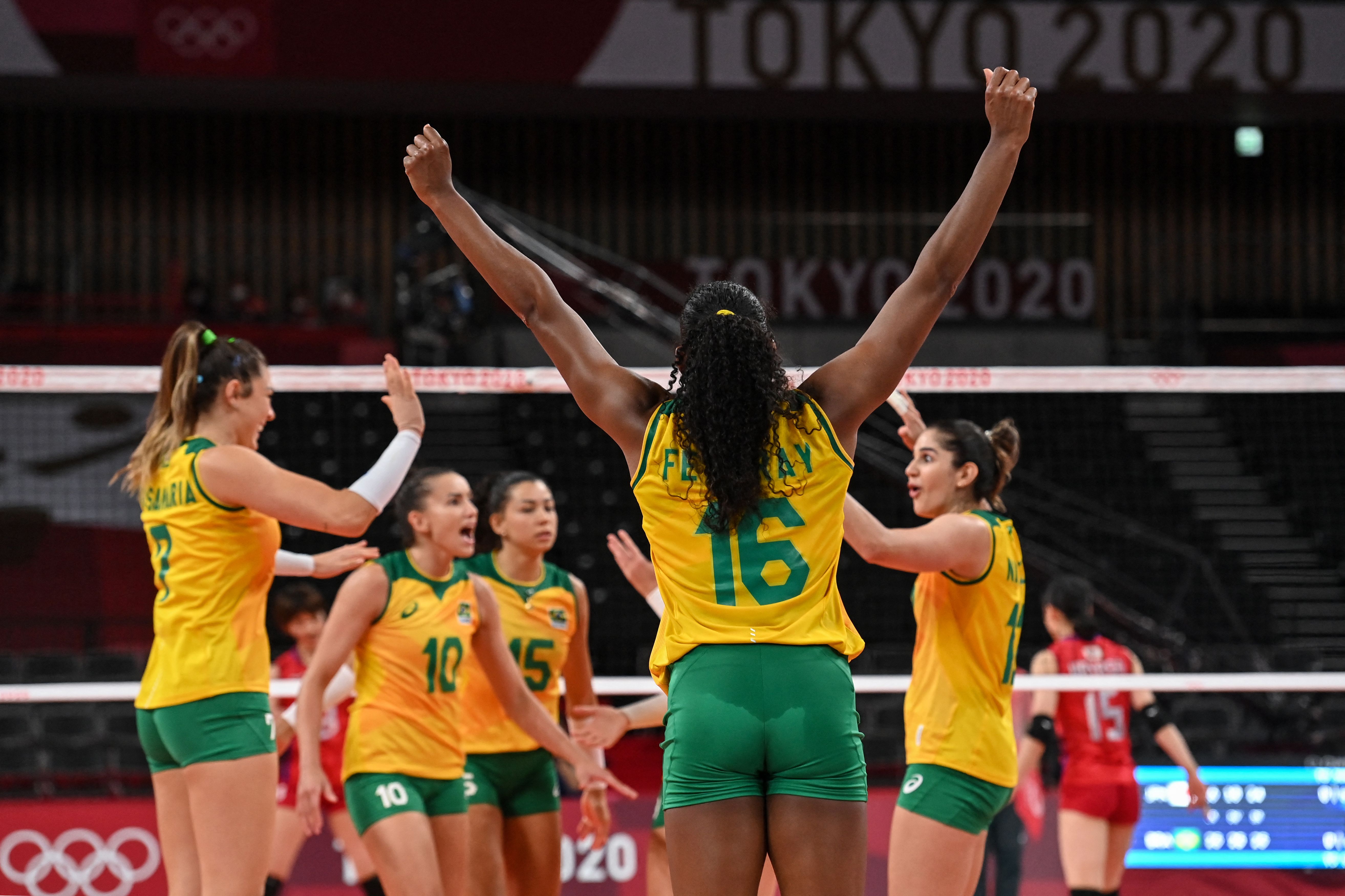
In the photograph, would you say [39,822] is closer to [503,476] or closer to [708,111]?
[503,476]

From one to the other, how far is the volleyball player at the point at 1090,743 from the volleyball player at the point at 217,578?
161 inches

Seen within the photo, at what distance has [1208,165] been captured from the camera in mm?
19938

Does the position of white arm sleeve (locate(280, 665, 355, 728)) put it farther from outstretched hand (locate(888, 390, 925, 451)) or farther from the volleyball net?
the volleyball net

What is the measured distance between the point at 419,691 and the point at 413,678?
0.07 m

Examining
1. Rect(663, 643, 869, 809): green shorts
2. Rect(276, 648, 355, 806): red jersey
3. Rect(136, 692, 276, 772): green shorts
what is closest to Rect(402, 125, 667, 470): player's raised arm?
Rect(663, 643, 869, 809): green shorts

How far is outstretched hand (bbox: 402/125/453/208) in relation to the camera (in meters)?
3.62

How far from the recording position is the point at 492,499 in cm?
634

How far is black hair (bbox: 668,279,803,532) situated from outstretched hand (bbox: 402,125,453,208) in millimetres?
733

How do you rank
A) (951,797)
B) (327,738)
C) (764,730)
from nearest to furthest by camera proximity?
(764,730) < (951,797) < (327,738)

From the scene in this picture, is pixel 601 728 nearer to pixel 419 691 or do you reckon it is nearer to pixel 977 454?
pixel 419 691

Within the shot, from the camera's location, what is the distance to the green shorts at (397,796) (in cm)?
539

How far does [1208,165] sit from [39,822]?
56.3 feet

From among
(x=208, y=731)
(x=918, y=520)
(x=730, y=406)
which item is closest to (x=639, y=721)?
(x=208, y=731)

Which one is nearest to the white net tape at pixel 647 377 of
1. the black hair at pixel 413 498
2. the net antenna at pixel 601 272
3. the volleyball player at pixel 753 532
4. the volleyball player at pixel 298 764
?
the black hair at pixel 413 498
